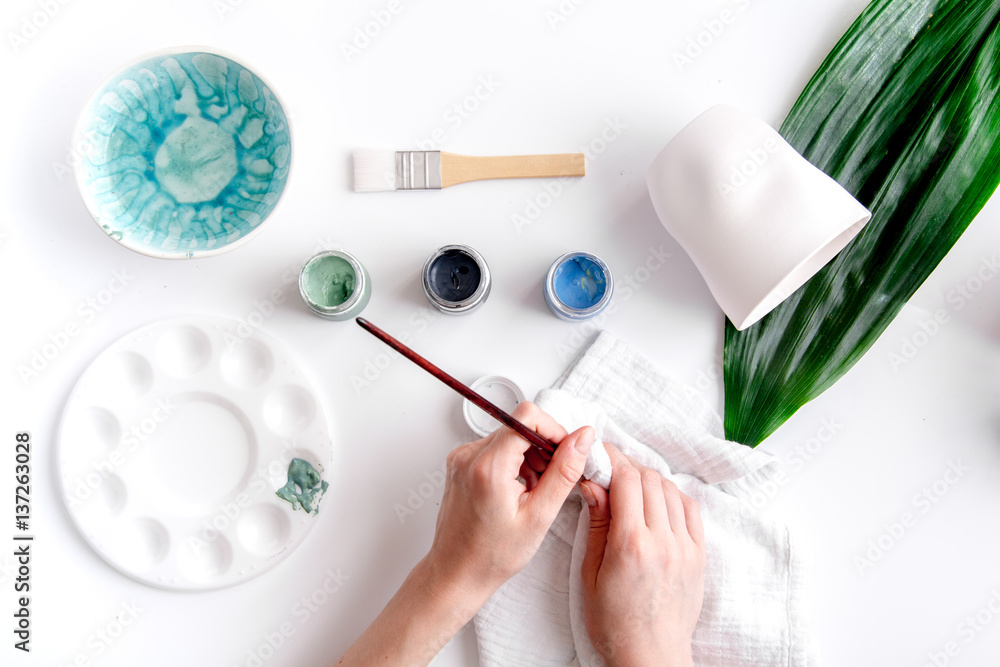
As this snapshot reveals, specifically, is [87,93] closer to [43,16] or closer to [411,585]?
[43,16]

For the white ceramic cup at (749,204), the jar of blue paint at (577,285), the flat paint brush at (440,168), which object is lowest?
the jar of blue paint at (577,285)

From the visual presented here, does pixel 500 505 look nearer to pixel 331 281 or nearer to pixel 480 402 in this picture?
pixel 480 402

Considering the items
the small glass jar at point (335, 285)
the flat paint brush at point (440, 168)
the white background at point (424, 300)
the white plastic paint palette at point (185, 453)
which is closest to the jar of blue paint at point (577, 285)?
the white background at point (424, 300)

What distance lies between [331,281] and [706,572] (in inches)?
26.7

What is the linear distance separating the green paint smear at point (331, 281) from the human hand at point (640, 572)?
0.45 meters

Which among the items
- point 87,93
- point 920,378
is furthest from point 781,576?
point 87,93

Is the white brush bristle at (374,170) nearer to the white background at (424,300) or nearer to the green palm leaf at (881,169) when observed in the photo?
the white background at (424,300)

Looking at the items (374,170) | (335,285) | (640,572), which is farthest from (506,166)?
(640,572)

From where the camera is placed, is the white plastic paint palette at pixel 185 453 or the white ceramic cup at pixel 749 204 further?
the white plastic paint palette at pixel 185 453

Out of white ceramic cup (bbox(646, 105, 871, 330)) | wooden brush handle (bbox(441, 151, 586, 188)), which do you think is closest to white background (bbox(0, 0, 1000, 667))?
wooden brush handle (bbox(441, 151, 586, 188))

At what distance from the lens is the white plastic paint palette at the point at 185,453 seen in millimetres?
932

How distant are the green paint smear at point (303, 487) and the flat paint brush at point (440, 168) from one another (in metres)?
0.43

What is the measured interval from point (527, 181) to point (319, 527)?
2.02 ft

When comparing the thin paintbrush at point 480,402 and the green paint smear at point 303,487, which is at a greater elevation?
the thin paintbrush at point 480,402
